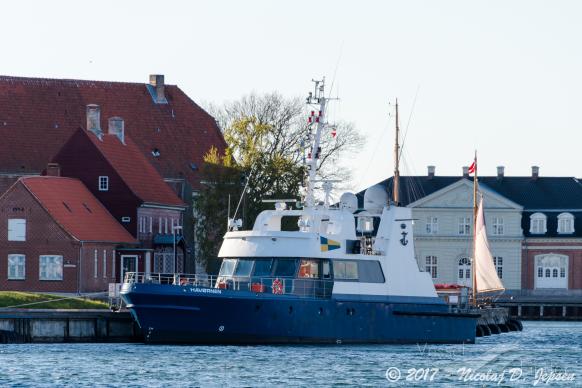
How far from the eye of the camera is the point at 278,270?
62.3m

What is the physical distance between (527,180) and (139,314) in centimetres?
7742

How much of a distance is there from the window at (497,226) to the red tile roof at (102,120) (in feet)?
84.7

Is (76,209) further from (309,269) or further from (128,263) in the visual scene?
(309,269)

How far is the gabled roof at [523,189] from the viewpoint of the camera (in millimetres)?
131750

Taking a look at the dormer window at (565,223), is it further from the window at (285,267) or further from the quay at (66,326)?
the window at (285,267)

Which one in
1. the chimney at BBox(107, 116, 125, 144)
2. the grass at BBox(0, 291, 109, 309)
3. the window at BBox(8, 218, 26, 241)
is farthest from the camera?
the chimney at BBox(107, 116, 125, 144)

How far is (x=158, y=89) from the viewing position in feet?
374

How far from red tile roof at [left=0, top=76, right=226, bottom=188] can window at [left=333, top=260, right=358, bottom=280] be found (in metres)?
41.9

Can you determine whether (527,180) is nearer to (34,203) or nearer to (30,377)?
(34,203)

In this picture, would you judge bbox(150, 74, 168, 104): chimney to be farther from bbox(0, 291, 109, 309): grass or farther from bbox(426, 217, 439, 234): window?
bbox(0, 291, 109, 309): grass

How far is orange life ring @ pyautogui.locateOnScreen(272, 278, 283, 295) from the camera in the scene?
61.6 meters

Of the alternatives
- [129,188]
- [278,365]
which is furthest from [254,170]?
[278,365]

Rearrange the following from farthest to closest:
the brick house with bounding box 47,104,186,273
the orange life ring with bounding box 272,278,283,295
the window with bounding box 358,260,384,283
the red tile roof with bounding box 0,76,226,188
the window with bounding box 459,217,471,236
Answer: the window with bounding box 459,217,471,236 < the red tile roof with bounding box 0,76,226,188 < the brick house with bounding box 47,104,186,273 < the window with bounding box 358,260,384,283 < the orange life ring with bounding box 272,278,283,295

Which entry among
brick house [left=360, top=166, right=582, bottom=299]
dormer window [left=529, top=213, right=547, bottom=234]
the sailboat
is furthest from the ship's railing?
dormer window [left=529, top=213, right=547, bottom=234]
